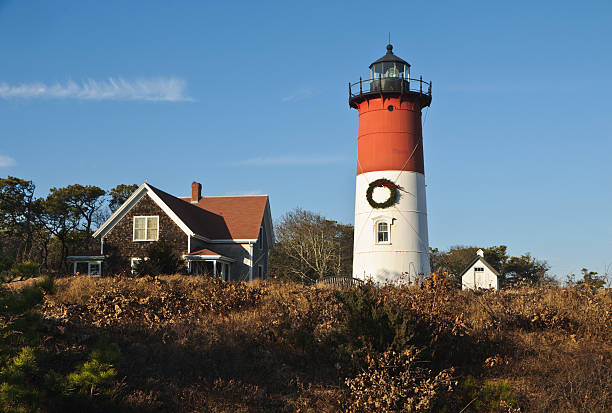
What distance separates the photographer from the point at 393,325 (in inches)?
368

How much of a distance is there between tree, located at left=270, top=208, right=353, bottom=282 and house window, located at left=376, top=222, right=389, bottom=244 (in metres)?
14.6

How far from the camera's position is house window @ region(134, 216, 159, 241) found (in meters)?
26.0

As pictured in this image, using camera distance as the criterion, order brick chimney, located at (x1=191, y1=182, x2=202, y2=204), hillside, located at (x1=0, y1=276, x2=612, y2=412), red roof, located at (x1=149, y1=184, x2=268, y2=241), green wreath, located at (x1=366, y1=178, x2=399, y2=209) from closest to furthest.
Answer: hillside, located at (x1=0, y1=276, x2=612, y2=412), green wreath, located at (x1=366, y1=178, x2=399, y2=209), red roof, located at (x1=149, y1=184, x2=268, y2=241), brick chimney, located at (x1=191, y1=182, x2=202, y2=204)

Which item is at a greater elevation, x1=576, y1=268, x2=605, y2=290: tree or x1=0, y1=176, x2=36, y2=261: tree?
x1=0, y1=176, x2=36, y2=261: tree

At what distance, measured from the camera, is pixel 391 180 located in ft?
78.3

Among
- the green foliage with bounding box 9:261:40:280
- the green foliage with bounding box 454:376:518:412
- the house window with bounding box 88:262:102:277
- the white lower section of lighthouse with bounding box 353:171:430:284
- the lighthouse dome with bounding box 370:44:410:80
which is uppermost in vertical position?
the lighthouse dome with bounding box 370:44:410:80

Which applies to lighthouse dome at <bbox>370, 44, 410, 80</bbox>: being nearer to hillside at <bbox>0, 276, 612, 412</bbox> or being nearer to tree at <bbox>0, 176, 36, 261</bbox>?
hillside at <bbox>0, 276, 612, 412</bbox>

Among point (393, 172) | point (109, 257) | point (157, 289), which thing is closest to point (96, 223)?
point (109, 257)

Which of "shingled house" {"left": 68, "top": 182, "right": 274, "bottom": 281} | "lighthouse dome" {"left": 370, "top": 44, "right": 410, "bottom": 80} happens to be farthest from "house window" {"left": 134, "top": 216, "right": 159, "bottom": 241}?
"lighthouse dome" {"left": 370, "top": 44, "right": 410, "bottom": 80}

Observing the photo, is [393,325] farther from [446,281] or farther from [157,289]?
[157,289]

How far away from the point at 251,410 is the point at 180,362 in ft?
5.77

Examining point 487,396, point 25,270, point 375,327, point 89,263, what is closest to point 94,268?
point 89,263

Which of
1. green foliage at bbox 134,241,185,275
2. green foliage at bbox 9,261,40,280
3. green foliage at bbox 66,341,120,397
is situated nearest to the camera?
green foliage at bbox 9,261,40,280

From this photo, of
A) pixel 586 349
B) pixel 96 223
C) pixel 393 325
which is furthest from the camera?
pixel 96 223
